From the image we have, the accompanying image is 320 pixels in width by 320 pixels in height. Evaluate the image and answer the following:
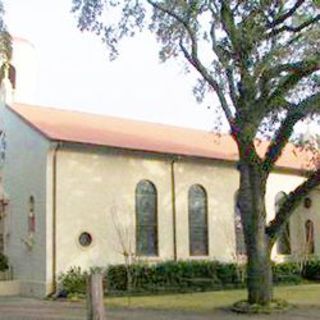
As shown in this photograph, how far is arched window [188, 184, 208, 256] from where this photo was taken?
29484mm

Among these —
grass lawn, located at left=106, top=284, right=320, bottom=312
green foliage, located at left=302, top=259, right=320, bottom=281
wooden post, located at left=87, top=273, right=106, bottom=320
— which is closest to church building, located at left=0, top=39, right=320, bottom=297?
green foliage, located at left=302, top=259, right=320, bottom=281

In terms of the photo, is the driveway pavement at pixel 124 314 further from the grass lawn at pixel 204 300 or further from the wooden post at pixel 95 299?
the wooden post at pixel 95 299

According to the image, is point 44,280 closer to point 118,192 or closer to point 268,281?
point 118,192

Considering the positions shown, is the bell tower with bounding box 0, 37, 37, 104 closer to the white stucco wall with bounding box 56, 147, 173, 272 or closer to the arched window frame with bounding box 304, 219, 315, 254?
the white stucco wall with bounding box 56, 147, 173, 272

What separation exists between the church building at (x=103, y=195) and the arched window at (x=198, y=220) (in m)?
0.05

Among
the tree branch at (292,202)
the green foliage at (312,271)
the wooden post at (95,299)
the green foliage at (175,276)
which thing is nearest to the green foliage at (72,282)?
the green foliage at (175,276)

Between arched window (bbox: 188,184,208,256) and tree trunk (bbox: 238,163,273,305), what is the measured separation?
9960 millimetres

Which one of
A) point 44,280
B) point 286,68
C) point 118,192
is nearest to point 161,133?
point 118,192

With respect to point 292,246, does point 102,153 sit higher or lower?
higher

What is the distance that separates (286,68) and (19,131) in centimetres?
1244

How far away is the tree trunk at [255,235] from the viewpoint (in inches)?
749

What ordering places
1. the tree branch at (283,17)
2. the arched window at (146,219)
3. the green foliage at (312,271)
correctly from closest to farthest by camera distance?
the tree branch at (283,17) → the arched window at (146,219) → the green foliage at (312,271)

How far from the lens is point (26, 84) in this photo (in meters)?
33.9

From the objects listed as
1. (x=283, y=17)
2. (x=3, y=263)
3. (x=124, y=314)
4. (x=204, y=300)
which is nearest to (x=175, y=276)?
(x=204, y=300)
